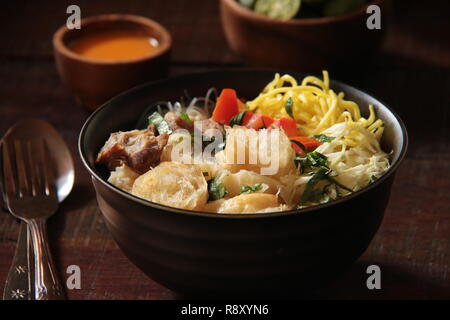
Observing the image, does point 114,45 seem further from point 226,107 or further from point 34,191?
point 226,107

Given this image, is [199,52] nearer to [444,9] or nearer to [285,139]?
[444,9]

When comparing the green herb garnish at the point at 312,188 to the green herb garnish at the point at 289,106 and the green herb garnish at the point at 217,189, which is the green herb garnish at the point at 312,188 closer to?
the green herb garnish at the point at 217,189

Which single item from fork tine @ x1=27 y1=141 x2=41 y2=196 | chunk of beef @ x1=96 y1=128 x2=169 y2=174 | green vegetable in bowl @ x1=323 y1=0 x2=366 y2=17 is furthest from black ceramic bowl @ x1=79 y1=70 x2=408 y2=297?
green vegetable in bowl @ x1=323 y1=0 x2=366 y2=17

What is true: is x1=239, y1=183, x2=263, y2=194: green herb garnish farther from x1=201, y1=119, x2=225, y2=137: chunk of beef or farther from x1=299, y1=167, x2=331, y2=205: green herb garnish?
x1=201, y1=119, x2=225, y2=137: chunk of beef

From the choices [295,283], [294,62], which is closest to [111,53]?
[294,62]

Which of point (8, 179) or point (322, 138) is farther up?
point (322, 138)

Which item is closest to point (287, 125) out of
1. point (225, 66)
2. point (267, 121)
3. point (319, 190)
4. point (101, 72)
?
point (267, 121)
